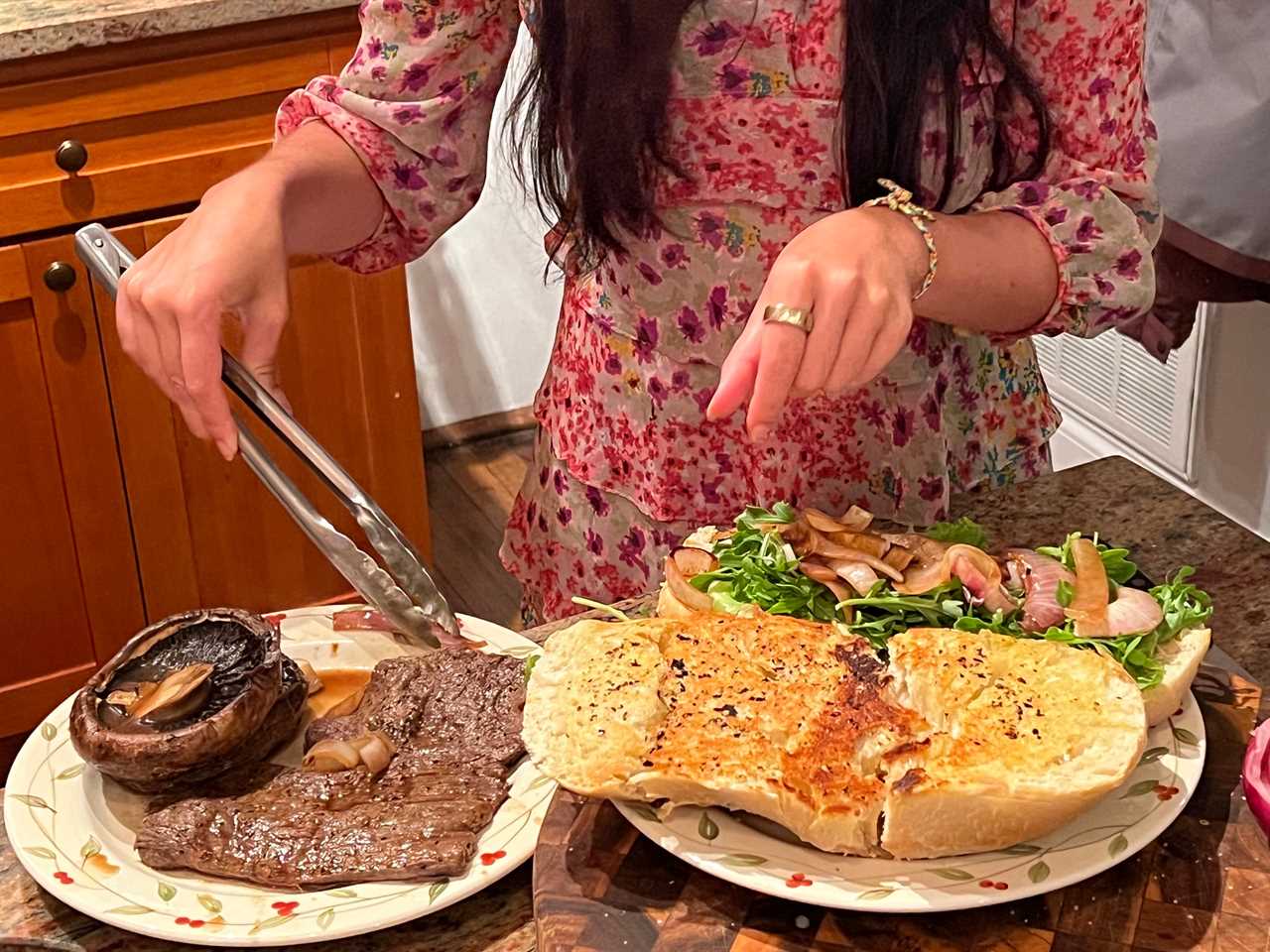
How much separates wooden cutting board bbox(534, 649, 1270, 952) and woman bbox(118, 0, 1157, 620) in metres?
0.23

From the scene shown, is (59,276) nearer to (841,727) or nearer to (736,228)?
(736,228)

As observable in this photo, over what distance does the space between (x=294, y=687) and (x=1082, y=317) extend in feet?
1.79

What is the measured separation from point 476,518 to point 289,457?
807 millimetres

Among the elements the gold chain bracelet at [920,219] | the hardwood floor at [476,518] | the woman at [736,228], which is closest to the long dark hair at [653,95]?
the woman at [736,228]

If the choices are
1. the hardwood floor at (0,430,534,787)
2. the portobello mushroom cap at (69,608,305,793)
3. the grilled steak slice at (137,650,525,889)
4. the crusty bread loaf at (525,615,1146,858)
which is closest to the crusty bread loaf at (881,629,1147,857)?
the crusty bread loaf at (525,615,1146,858)

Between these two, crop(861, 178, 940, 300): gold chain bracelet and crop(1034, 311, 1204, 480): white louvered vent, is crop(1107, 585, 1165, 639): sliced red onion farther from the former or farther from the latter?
crop(1034, 311, 1204, 480): white louvered vent

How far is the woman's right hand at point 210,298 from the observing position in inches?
36.1

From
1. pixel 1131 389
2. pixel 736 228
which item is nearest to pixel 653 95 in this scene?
pixel 736 228

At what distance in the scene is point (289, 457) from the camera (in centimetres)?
213

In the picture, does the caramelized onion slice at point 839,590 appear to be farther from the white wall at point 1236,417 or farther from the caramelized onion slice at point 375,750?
the white wall at point 1236,417

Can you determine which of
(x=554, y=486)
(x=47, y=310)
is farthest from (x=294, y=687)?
(x=47, y=310)

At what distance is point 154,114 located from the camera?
1.95 metres

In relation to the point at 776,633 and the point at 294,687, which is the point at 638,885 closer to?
the point at 776,633

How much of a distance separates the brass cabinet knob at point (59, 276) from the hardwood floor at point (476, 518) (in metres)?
0.84
